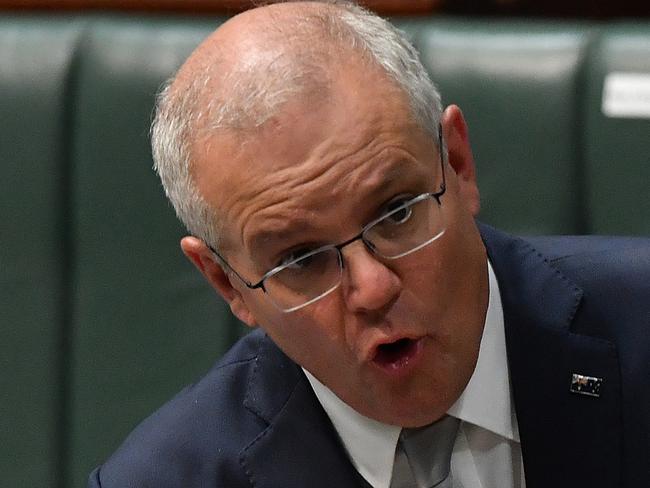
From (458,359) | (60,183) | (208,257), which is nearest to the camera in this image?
(458,359)

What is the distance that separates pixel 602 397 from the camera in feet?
4.45

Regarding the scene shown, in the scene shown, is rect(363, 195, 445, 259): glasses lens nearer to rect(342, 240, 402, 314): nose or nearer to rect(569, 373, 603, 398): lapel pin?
rect(342, 240, 402, 314): nose

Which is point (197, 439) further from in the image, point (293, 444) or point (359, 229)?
point (359, 229)

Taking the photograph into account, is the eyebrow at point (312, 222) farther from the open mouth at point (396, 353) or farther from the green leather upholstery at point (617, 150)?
the green leather upholstery at point (617, 150)

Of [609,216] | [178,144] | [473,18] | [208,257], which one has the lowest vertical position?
[609,216]

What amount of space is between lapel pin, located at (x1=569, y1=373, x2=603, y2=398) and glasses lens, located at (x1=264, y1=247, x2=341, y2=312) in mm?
329

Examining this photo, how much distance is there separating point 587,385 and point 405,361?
0.93ft

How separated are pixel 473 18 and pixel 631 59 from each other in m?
0.35

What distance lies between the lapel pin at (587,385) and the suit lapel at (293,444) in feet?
0.82

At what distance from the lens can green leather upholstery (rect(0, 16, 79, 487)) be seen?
1.95m

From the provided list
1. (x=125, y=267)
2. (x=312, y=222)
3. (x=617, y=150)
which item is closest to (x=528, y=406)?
(x=312, y=222)

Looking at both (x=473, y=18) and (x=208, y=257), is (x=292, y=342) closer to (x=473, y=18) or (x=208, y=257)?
(x=208, y=257)

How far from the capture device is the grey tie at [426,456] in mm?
1345

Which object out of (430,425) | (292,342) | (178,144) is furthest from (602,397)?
(178,144)
